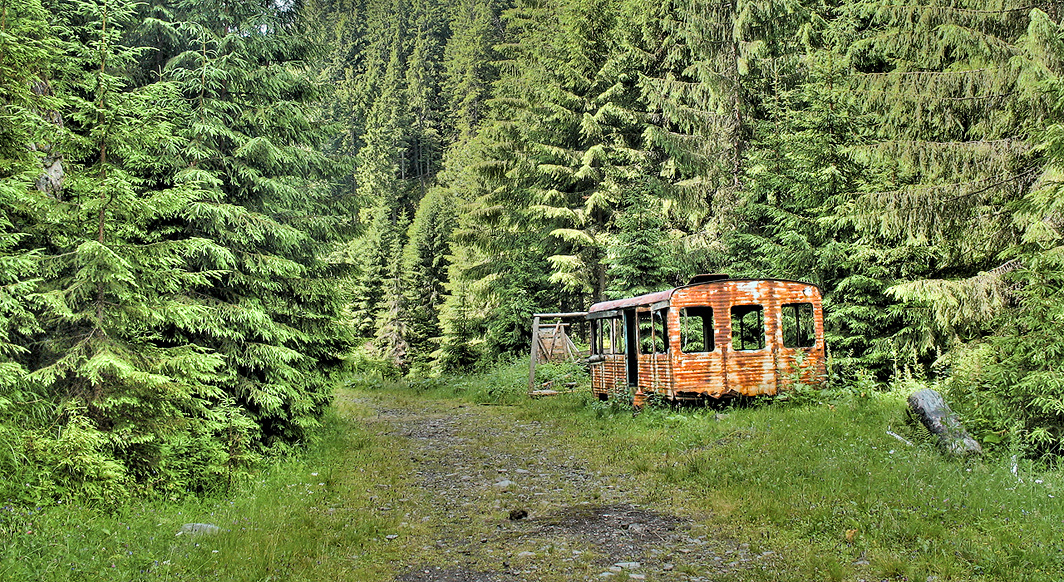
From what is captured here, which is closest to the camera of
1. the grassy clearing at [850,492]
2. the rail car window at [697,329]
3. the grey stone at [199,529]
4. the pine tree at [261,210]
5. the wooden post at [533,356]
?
the grassy clearing at [850,492]

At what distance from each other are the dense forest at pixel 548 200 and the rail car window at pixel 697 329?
9.02ft

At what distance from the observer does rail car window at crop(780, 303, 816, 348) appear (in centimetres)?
Answer: 1449

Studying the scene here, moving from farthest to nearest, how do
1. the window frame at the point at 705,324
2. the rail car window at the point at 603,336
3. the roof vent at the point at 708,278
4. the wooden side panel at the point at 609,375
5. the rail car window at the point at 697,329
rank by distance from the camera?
the rail car window at the point at 603,336, the wooden side panel at the point at 609,375, the roof vent at the point at 708,278, the rail car window at the point at 697,329, the window frame at the point at 705,324

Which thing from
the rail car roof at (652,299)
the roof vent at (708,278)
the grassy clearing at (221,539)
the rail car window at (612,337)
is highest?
the roof vent at (708,278)

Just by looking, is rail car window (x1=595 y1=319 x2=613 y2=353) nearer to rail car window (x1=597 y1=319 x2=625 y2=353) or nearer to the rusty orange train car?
rail car window (x1=597 y1=319 x2=625 y2=353)

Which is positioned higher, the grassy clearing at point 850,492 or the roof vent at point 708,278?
the roof vent at point 708,278

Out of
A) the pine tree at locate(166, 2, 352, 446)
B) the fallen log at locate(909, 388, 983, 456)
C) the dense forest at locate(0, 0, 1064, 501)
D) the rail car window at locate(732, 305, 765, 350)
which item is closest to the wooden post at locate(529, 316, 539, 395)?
the dense forest at locate(0, 0, 1064, 501)

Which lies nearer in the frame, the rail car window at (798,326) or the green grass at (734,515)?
the green grass at (734,515)

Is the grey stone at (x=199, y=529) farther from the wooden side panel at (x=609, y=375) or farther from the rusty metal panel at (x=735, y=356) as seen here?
the wooden side panel at (x=609, y=375)

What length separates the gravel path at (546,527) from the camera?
230 inches

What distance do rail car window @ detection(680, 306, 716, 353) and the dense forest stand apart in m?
2.75


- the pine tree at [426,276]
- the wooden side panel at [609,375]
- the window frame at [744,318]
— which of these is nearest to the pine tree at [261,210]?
the wooden side panel at [609,375]

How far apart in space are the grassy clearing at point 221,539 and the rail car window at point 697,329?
298 inches

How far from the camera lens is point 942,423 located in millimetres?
8750
